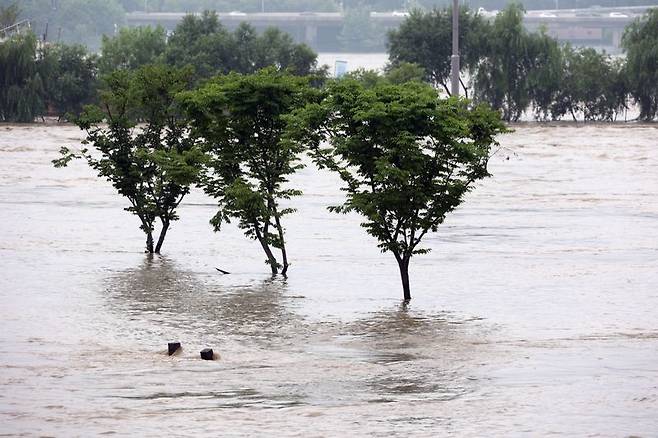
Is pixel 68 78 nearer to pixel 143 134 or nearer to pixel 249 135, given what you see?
pixel 143 134

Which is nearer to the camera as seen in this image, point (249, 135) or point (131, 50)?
point (249, 135)

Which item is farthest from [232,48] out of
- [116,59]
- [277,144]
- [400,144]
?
[400,144]

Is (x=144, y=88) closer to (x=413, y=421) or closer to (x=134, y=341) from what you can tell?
(x=134, y=341)

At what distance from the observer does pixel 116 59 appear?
66938 mm

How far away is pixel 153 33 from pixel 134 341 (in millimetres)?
53491

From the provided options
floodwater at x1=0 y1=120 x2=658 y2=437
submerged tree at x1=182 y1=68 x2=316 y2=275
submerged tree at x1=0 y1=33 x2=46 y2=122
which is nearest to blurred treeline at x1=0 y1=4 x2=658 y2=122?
submerged tree at x1=0 y1=33 x2=46 y2=122

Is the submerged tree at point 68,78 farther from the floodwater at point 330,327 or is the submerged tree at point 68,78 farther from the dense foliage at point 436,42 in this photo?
the floodwater at point 330,327

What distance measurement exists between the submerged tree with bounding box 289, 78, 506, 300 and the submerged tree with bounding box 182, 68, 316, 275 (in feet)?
3.58

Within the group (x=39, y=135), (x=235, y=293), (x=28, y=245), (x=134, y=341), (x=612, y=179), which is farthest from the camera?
(x=39, y=135)

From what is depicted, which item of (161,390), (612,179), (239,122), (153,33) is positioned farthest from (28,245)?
(153,33)

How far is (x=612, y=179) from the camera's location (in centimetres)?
4128

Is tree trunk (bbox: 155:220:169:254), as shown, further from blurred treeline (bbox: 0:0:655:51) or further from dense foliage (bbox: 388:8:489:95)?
blurred treeline (bbox: 0:0:655:51)

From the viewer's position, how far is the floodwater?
1256cm

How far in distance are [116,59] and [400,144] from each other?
5001 centimetres
